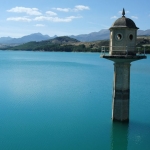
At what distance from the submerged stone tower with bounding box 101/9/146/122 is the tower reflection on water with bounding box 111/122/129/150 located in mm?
541

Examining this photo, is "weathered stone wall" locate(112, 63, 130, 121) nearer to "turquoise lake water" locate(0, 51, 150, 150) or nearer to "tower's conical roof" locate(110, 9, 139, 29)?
"turquoise lake water" locate(0, 51, 150, 150)

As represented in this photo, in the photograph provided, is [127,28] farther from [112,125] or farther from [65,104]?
[65,104]

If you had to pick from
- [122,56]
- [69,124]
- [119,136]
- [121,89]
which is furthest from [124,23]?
[69,124]

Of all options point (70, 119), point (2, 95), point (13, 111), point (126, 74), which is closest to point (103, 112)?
point (70, 119)

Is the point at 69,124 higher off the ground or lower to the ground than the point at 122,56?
lower

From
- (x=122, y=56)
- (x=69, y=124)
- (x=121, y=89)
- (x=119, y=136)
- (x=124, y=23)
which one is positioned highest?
(x=124, y=23)

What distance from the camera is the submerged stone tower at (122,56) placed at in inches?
813

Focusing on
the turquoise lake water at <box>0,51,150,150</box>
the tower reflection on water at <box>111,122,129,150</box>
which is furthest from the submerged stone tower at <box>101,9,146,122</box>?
the turquoise lake water at <box>0,51,150,150</box>

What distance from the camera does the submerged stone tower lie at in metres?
20.7

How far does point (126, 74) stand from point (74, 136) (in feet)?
19.9

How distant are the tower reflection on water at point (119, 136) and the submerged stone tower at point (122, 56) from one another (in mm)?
541

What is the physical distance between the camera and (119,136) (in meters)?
21.2

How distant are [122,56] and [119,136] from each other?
6.04 metres

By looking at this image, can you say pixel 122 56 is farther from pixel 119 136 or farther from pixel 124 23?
pixel 119 136
